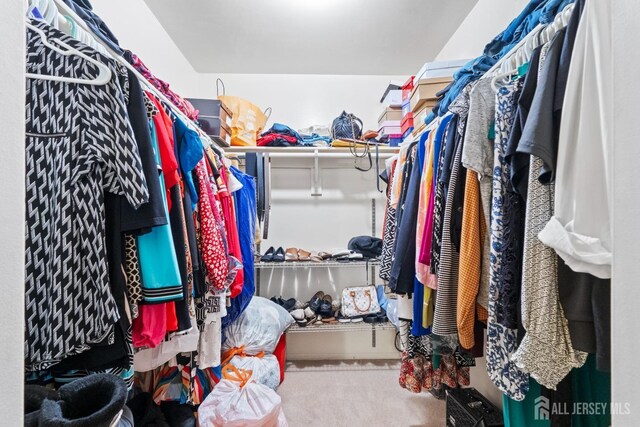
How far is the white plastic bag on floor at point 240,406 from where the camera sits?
136cm

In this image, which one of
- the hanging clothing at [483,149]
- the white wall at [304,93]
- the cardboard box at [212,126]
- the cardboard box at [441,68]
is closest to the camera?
the hanging clothing at [483,149]

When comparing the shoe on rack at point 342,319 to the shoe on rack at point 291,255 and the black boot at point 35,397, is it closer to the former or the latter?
the shoe on rack at point 291,255

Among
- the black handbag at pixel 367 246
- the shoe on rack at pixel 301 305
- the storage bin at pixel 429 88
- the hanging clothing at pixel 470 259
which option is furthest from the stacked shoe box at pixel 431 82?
the shoe on rack at pixel 301 305

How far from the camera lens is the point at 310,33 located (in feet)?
6.75

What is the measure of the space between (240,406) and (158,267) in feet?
3.26

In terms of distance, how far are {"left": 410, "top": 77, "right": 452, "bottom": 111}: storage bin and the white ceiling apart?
0.54m

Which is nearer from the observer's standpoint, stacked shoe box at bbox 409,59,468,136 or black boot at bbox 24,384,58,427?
black boot at bbox 24,384,58,427

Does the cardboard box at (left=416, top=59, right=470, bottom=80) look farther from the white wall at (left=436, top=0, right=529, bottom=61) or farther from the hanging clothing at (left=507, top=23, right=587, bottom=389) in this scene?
the hanging clothing at (left=507, top=23, right=587, bottom=389)

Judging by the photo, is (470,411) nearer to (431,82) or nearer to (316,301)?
(316,301)

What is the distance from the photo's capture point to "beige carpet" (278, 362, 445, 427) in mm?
1657

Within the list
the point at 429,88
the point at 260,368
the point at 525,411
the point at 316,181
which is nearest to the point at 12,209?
the point at 525,411

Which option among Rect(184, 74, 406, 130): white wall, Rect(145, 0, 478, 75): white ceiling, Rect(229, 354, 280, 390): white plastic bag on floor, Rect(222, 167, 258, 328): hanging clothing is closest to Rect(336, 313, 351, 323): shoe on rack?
Rect(229, 354, 280, 390): white plastic bag on floor

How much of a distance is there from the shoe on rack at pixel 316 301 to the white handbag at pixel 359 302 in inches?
7.2

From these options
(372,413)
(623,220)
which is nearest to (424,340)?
(372,413)
